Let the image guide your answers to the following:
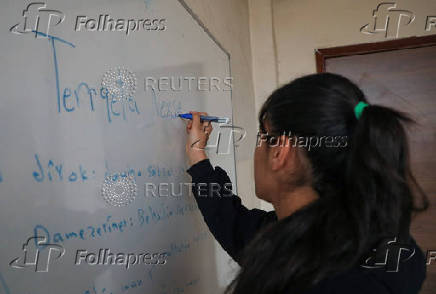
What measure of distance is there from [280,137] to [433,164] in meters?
1.85

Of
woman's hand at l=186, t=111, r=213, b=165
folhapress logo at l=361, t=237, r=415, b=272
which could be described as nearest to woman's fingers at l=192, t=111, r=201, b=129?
woman's hand at l=186, t=111, r=213, b=165

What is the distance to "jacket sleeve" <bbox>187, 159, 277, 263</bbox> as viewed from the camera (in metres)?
0.89

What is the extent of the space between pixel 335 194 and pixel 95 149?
0.45 m

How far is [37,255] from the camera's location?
46 centimetres

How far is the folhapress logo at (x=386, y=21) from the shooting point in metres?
2.06

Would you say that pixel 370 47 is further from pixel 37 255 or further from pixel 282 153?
pixel 37 255

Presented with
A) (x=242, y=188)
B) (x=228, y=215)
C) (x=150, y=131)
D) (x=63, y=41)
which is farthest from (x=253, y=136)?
(x=63, y=41)

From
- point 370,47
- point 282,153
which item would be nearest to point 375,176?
point 282,153

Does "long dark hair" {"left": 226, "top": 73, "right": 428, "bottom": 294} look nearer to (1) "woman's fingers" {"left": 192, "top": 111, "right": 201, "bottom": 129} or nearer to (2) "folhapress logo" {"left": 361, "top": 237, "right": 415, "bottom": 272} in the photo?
(2) "folhapress logo" {"left": 361, "top": 237, "right": 415, "bottom": 272}

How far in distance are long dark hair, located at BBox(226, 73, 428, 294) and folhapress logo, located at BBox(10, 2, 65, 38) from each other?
1.45 feet

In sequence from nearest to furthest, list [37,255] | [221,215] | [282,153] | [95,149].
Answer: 1. [37,255]
2. [95,149]
3. [282,153]
4. [221,215]

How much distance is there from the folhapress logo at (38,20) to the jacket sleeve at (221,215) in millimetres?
500

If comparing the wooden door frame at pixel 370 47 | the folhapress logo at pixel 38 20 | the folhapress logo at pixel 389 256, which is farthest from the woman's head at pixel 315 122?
the wooden door frame at pixel 370 47

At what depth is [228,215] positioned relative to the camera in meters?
0.90
